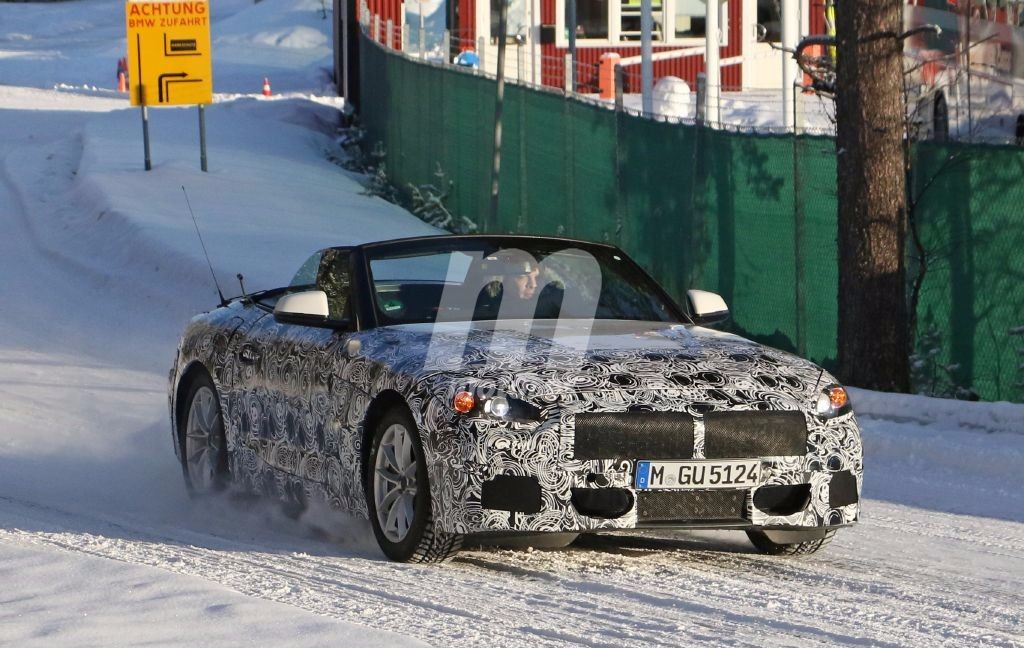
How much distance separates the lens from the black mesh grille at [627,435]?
689 cm

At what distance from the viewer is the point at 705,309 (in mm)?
8477

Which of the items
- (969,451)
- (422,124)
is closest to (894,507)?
(969,451)

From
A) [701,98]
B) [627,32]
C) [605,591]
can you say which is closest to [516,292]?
[605,591]

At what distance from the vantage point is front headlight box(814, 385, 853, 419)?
727cm

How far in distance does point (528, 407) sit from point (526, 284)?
1.48 m

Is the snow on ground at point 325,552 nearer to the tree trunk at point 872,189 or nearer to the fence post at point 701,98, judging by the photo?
the tree trunk at point 872,189

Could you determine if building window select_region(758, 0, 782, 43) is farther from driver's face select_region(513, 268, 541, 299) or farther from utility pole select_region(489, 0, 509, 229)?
driver's face select_region(513, 268, 541, 299)

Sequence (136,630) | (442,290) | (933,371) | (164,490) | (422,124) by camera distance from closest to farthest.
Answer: (136,630)
(442,290)
(164,490)
(933,371)
(422,124)

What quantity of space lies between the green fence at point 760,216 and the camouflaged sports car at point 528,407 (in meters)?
4.30

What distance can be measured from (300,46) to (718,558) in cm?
5207

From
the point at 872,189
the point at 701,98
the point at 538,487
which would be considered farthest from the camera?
the point at 701,98

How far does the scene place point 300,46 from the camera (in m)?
58.2

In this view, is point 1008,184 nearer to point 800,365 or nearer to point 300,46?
point 800,365

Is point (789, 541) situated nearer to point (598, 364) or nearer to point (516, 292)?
point (598, 364)
